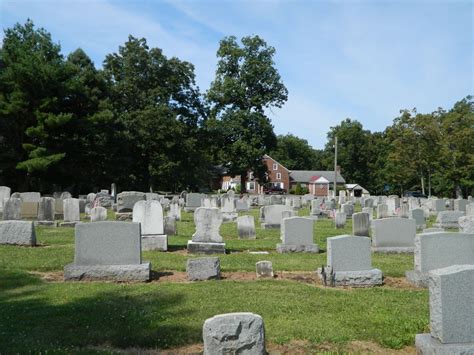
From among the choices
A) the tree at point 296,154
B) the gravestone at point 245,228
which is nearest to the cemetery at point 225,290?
the gravestone at point 245,228

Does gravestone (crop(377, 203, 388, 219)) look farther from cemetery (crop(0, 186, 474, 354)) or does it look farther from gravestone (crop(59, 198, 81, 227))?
gravestone (crop(59, 198, 81, 227))

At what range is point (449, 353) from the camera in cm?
504

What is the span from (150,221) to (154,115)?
119 ft

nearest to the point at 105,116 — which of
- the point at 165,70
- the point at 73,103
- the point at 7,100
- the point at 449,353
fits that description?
the point at 73,103

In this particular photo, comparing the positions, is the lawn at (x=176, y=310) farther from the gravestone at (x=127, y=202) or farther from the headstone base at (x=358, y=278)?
the gravestone at (x=127, y=202)

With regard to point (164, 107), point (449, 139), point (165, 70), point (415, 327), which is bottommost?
point (415, 327)

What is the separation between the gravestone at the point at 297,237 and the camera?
43.8 ft

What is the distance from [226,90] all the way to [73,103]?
20.2 m

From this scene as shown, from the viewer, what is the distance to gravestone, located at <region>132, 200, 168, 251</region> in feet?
42.6

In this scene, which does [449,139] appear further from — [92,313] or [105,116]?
[92,313]

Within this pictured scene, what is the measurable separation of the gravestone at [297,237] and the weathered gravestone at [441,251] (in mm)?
4132

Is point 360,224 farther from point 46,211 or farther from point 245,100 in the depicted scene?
point 245,100

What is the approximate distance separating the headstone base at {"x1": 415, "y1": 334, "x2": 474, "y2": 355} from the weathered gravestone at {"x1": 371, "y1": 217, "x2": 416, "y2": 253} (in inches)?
327

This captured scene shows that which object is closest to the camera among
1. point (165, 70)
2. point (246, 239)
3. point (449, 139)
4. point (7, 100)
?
point (246, 239)
